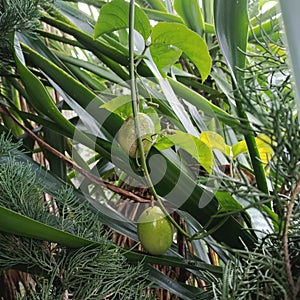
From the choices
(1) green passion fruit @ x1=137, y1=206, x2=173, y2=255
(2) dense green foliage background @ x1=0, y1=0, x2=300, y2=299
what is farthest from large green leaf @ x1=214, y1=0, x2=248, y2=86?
(1) green passion fruit @ x1=137, y1=206, x2=173, y2=255

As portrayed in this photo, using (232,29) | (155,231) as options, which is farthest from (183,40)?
(155,231)

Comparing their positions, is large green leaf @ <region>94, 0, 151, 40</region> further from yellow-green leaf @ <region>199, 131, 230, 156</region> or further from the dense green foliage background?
yellow-green leaf @ <region>199, 131, 230, 156</region>

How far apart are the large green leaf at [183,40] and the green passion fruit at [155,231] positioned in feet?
0.48

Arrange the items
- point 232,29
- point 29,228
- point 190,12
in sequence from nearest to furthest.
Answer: point 29,228, point 232,29, point 190,12

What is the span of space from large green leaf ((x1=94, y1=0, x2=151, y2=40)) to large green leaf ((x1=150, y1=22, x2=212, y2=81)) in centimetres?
1

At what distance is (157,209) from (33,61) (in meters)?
0.24

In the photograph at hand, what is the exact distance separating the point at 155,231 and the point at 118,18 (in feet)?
0.65

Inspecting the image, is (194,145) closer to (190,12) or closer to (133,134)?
(133,134)

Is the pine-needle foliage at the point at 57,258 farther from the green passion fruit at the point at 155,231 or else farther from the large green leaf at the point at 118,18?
the large green leaf at the point at 118,18

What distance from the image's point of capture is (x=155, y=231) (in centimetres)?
41

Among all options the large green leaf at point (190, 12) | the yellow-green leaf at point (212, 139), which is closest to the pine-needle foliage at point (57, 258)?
the yellow-green leaf at point (212, 139)

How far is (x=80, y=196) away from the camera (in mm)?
480

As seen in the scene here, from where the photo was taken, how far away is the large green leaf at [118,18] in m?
0.42

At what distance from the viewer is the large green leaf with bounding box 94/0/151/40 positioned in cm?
42
